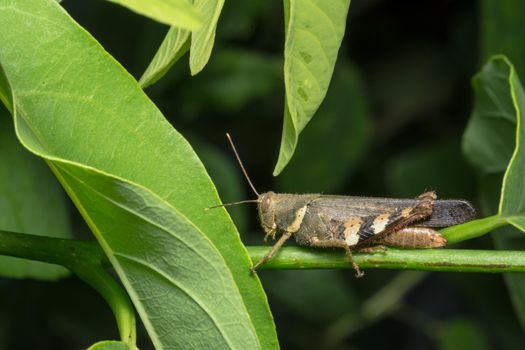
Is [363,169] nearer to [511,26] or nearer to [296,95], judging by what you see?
[511,26]

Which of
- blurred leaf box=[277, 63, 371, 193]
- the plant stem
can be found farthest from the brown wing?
blurred leaf box=[277, 63, 371, 193]

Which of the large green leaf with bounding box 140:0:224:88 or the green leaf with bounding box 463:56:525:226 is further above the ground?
the large green leaf with bounding box 140:0:224:88

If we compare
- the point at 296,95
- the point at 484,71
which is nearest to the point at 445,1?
the point at 484,71

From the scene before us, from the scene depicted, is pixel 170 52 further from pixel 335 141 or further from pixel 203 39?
pixel 335 141

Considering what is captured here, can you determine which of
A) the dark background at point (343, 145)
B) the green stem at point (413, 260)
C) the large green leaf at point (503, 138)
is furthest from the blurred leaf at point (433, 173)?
the green stem at point (413, 260)

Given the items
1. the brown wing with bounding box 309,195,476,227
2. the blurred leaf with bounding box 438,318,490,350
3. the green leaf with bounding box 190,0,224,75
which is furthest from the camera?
the blurred leaf with bounding box 438,318,490,350

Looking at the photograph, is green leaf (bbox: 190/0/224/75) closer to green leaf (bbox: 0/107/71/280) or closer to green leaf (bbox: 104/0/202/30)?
green leaf (bbox: 104/0/202/30)

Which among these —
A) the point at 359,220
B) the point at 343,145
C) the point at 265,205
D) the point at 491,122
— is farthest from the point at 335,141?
the point at 491,122

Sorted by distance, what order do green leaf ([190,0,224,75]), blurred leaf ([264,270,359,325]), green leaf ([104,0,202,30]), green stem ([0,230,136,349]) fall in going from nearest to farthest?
green leaf ([104,0,202,30]), green leaf ([190,0,224,75]), green stem ([0,230,136,349]), blurred leaf ([264,270,359,325])
